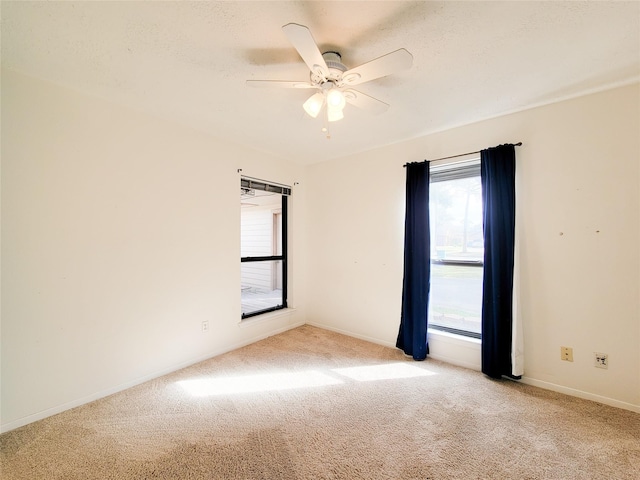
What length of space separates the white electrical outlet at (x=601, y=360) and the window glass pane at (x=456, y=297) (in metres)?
0.81

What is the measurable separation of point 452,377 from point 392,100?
2525 mm

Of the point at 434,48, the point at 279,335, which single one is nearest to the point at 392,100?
the point at 434,48

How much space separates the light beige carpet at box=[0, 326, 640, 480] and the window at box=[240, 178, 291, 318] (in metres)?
1.19

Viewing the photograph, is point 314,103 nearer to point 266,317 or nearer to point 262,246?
point 262,246

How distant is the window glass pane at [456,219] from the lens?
262cm

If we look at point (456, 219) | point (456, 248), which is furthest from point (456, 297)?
point (456, 219)

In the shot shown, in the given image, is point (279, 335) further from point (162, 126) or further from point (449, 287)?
point (162, 126)

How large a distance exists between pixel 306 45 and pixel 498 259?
228cm

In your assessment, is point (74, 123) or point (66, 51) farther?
point (74, 123)

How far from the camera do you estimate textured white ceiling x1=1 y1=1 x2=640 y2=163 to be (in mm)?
1319

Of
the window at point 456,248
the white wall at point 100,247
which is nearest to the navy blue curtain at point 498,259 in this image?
the window at point 456,248

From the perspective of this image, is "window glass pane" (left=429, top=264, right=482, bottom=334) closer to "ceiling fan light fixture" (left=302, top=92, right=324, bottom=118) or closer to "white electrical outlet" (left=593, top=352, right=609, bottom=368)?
"white electrical outlet" (left=593, top=352, right=609, bottom=368)

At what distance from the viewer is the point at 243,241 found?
10.7ft

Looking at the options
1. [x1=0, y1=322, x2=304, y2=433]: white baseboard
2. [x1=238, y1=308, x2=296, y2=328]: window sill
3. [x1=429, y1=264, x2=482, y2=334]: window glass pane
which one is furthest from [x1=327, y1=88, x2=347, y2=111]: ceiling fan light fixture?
[x1=0, y1=322, x2=304, y2=433]: white baseboard
